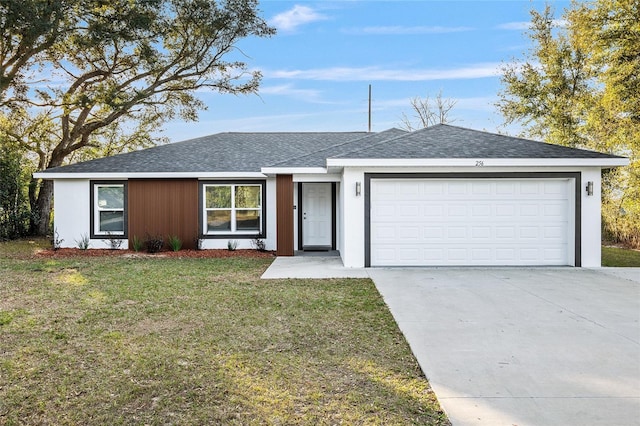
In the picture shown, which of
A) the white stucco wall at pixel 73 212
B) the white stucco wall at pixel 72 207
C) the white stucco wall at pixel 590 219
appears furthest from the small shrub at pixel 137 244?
the white stucco wall at pixel 590 219

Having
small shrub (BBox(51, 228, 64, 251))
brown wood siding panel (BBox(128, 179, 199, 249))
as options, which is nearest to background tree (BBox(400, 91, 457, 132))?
brown wood siding panel (BBox(128, 179, 199, 249))

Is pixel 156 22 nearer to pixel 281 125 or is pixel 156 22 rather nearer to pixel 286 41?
pixel 286 41

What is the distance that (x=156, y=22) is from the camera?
17172 millimetres

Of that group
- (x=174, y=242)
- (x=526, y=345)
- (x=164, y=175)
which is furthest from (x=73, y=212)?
(x=526, y=345)

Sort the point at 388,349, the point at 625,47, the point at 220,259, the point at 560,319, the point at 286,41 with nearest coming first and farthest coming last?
the point at 388,349 < the point at 560,319 < the point at 220,259 < the point at 625,47 < the point at 286,41

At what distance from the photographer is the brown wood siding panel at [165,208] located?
13.5 meters

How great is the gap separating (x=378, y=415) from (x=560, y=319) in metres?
3.78

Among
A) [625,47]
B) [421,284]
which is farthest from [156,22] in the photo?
[625,47]

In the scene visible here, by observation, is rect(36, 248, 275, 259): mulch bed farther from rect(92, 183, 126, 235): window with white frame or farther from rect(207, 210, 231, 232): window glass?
rect(207, 210, 231, 232): window glass

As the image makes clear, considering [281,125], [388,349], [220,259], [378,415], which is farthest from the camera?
[281,125]

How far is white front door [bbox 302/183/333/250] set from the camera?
1388 cm

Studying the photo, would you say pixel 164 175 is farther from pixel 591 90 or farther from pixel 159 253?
pixel 591 90

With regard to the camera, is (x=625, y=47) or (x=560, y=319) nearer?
(x=560, y=319)

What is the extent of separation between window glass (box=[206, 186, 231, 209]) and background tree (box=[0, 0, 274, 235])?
656 cm
